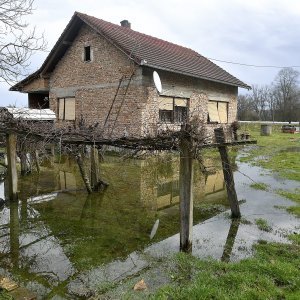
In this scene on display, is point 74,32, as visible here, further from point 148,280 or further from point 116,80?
point 148,280

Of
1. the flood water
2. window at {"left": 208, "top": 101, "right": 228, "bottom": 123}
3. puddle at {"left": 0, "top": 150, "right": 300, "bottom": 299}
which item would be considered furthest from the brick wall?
puddle at {"left": 0, "top": 150, "right": 300, "bottom": 299}

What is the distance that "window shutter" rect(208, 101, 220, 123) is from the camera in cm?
2048

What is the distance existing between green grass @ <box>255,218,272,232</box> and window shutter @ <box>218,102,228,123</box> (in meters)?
14.8

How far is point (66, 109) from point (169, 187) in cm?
1141

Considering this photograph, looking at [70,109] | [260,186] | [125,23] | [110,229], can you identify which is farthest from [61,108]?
[110,229]

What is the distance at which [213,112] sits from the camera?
68.3 ft

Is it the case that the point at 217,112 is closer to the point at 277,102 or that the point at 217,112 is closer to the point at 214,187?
the point at 214,187

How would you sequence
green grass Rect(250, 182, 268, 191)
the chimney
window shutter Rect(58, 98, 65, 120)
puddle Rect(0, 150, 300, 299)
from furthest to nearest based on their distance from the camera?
the chimney < window shutter Rect(58, 98, 65, 120) < green grass Rect(250, 182, 268, 191) < puddle Rect(0, 150, 300, 299)

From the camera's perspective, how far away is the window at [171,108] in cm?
1712

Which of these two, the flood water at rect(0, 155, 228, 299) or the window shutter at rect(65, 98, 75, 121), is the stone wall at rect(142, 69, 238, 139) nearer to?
the flood water at rect(0, 155, 228, 299)

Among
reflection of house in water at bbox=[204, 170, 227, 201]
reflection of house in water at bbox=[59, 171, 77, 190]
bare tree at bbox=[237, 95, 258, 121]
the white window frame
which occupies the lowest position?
reflection of house in water at bbox=[204, 170, 227, 201]

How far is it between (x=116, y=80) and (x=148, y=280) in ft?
44.3

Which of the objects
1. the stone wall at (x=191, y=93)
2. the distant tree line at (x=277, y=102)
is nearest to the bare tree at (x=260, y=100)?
the distant tree line at (x=277, y=102)

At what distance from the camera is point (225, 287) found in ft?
14.1
